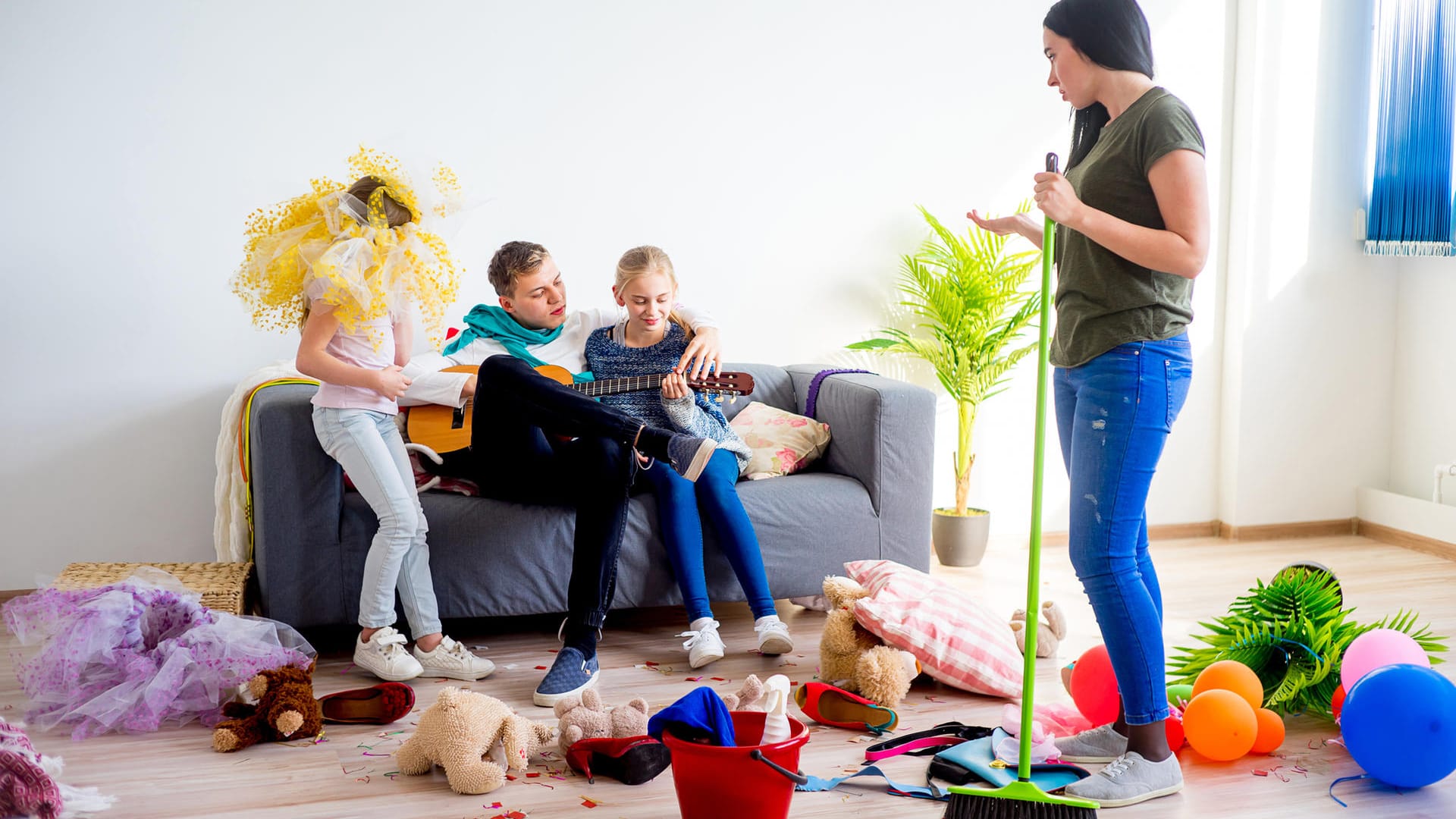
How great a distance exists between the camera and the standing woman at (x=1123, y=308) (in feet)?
5.55

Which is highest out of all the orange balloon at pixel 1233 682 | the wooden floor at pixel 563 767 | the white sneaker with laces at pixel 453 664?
the orange balloon at pixel 1233 682

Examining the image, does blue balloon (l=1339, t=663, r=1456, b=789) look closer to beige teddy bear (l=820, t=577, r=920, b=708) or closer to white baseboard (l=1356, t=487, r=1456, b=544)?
beige teddy bear (l=820, t=577, r=920, b=708)

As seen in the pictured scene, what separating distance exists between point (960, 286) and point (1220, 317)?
1.15 m

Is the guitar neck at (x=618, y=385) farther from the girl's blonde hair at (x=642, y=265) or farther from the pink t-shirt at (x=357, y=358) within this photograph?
the pink t-shirt at (x=357, y=358)

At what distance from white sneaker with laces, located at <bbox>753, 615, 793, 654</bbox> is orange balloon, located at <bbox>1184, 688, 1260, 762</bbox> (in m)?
0.91

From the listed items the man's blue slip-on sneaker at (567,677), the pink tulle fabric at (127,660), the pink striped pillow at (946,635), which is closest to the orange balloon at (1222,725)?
the pink striped pillow at (946,635)

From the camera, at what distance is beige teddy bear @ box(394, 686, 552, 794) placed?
6.35 feet

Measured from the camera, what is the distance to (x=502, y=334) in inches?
118

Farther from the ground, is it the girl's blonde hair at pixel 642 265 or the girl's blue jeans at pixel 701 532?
the girl's blonde hair at pixel 642 265

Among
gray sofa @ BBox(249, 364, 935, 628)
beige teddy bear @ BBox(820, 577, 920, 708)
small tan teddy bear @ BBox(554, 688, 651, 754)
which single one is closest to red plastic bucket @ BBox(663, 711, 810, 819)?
small tan teddy bear @ BBox(554, 688, 651, 754)

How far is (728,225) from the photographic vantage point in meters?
3.66

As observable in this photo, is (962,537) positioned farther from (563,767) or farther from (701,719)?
(701,719)

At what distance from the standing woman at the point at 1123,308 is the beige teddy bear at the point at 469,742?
96 cm

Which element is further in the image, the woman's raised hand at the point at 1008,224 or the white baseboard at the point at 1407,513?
the white baseboard at the point at 1407,513
